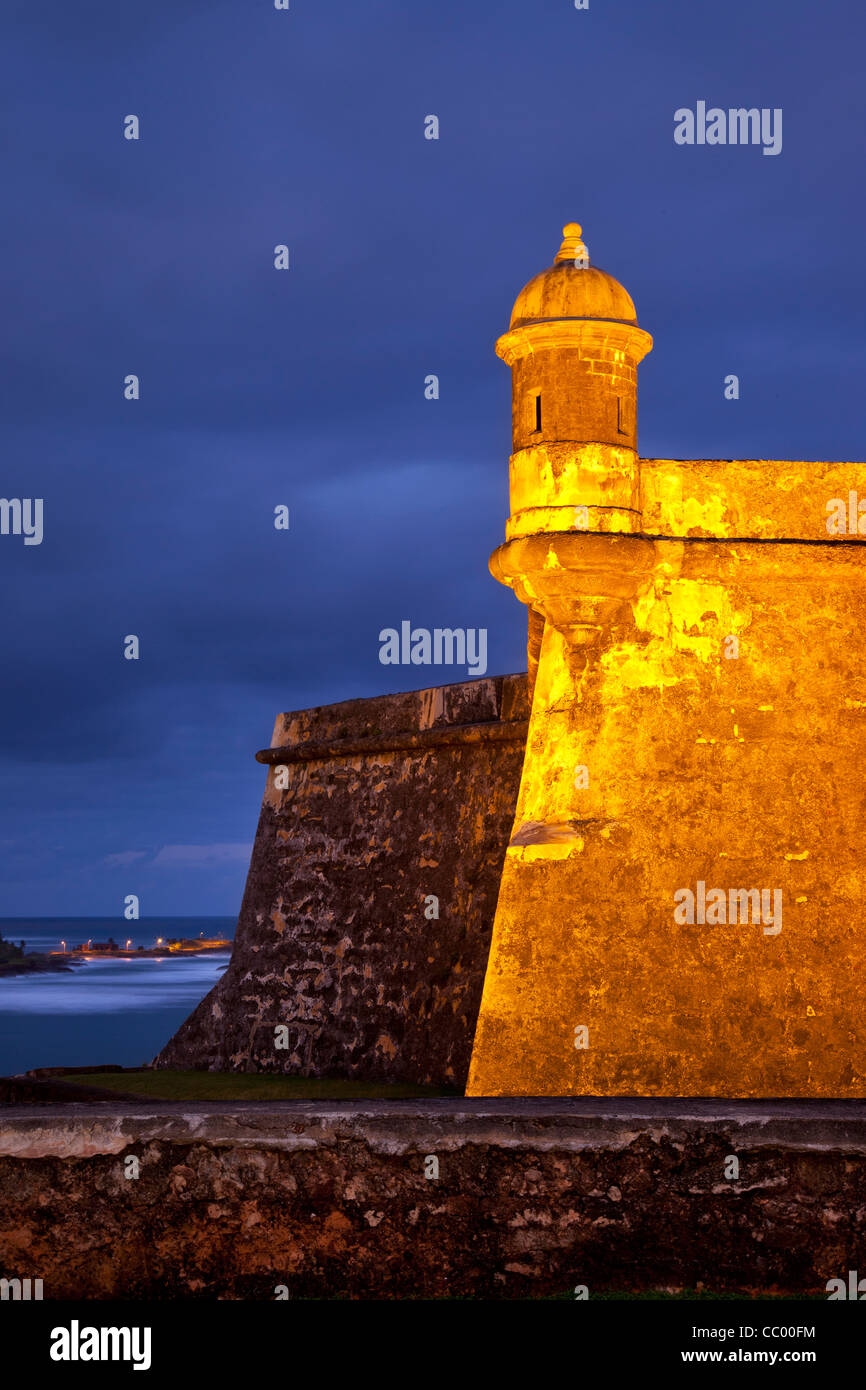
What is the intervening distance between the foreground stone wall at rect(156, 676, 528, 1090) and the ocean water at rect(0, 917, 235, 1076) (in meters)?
11.7

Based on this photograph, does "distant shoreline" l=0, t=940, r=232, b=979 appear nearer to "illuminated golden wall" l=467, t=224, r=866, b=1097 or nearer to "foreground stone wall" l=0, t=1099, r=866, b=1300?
"illuminated golden wall" l=467, t=224, r=866, b=1097

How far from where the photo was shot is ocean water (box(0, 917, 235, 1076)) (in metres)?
38.7

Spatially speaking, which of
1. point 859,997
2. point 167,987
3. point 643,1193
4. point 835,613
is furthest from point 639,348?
point 167,987

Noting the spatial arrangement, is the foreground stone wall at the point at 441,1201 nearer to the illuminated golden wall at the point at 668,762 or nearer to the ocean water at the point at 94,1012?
the illuminated golden wall at the point at 668,762

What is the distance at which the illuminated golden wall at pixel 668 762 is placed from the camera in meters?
8.54

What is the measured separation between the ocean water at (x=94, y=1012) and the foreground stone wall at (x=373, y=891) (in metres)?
11.7

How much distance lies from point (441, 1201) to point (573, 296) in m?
6.32

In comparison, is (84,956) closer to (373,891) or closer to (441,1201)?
(373,891)

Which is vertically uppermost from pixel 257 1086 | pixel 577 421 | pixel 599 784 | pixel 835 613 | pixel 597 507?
pixel 577 421

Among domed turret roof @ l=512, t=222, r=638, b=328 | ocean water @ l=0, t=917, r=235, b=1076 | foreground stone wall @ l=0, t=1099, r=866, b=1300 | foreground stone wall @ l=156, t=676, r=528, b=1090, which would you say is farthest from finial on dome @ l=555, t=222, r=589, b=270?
ocean water @ l=0, t=917, r=235, b=1076
